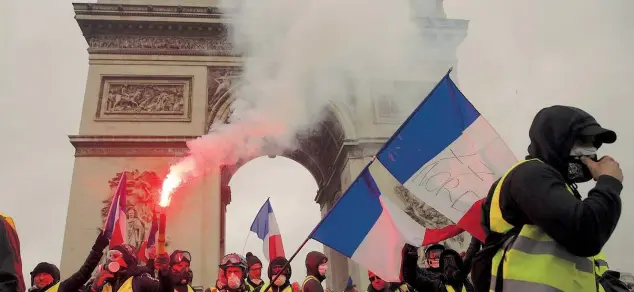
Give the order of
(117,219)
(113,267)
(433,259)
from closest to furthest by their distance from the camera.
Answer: (113,267), (433,259), (117,219)

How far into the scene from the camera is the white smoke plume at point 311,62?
11992 millimetres

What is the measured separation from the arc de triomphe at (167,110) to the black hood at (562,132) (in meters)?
10.2

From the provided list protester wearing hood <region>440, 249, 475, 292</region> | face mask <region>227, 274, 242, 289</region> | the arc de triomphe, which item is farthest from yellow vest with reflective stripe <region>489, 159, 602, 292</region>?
the arc de triomphe

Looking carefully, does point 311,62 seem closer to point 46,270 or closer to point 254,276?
point 254,276

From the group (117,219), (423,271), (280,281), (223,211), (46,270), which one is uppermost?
(223,211)

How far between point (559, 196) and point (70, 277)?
11.5ft

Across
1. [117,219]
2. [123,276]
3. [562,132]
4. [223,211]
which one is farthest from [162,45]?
[562,132]

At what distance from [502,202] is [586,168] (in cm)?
29

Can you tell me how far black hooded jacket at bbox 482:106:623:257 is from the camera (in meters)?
1.57

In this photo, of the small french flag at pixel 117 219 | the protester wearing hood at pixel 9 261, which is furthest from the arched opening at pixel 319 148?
the protester wearing hood at pixel 9 261

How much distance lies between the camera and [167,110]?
43.1 ft

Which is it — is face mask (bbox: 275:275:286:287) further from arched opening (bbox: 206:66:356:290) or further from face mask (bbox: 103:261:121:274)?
arched opening (bbox: 206:66:356:290)

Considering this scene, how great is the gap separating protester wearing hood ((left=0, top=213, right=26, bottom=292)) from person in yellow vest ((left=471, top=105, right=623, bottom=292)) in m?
2.12

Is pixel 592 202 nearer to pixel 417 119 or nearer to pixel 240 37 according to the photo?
pixel 417 119
